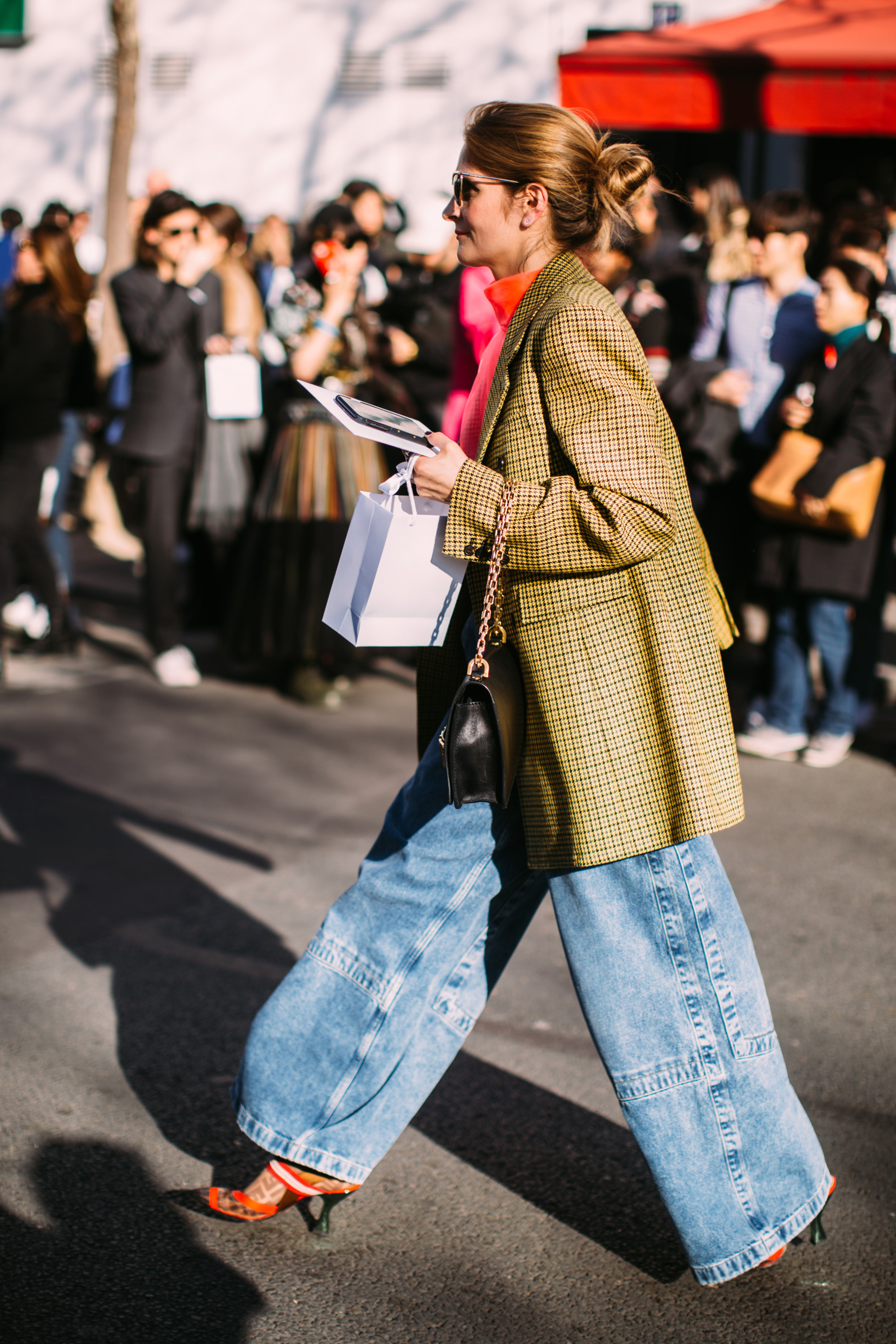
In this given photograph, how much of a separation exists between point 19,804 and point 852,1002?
2857mm

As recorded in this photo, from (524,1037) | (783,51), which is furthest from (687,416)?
(524,1037)

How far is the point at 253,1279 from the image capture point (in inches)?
93.5

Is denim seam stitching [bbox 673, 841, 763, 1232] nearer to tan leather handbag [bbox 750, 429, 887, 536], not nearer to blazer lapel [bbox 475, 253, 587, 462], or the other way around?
blazer lapel [bbox 475, 253, 587, 462]

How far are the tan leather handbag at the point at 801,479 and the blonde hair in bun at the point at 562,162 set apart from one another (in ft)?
10.6

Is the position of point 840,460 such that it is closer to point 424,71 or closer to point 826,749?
point 826,749

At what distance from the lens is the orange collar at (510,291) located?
2281 millimetres

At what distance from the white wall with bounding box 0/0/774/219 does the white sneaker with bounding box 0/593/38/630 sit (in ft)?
39.7

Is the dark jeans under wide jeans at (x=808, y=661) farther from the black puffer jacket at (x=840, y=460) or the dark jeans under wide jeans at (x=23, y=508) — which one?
the dark jeans under wide jeans at (x=23, y=508)

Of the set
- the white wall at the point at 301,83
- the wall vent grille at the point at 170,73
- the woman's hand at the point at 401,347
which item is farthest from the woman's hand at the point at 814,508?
the wall vent grille at the point at 170,73

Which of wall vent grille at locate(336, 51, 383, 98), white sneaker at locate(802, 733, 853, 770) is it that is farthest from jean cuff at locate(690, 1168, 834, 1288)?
wall vent grille at locate(336, 51, 383, 98)

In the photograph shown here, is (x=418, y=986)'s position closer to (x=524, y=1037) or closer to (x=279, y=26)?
(x=524, y=1037)

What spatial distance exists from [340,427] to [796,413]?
1.96 m

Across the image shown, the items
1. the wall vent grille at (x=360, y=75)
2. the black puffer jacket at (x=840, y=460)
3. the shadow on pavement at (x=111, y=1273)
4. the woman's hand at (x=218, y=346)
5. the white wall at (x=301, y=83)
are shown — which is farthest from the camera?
the wall vent grille at (x=360, y=75)

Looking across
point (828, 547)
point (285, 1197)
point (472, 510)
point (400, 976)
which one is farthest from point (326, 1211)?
point (828, 547)
